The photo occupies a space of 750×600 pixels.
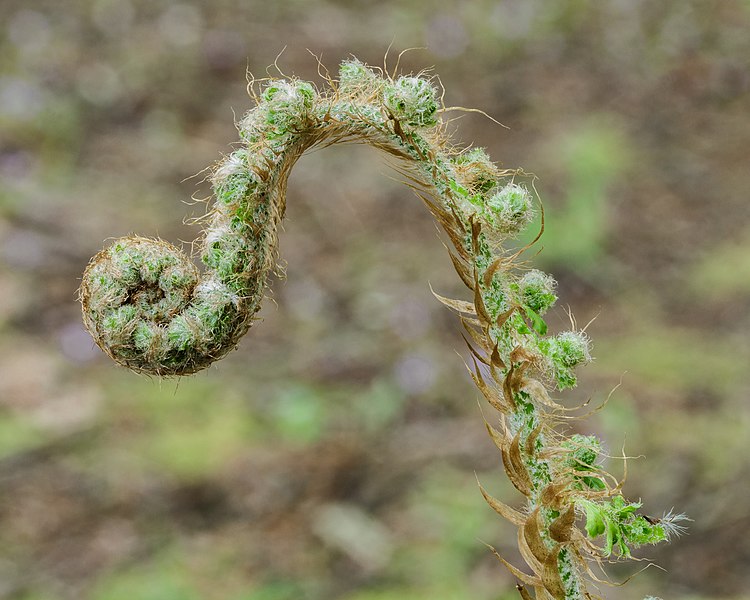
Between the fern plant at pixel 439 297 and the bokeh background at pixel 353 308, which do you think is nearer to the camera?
the fern plant at pixel 439 297

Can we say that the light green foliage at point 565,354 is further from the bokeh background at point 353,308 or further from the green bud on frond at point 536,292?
the bokeh background at point 353,308

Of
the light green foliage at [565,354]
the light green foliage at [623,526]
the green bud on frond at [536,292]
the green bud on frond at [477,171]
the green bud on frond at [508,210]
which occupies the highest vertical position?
the green bud on frond at [477,171]

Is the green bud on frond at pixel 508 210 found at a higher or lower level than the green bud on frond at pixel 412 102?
lower

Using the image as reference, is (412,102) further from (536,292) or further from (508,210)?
(536,292)

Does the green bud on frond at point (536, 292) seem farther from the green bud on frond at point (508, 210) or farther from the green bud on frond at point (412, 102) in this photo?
the green bud on frond at point (412, 102)

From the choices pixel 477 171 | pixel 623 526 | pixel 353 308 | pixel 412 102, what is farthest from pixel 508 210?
pixel 353 308

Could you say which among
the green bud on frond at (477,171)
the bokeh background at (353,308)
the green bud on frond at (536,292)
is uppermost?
the bokeh background at (353,308)

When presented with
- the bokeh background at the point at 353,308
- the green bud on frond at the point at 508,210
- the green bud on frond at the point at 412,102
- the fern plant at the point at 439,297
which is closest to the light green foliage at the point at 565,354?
the fern plant at the point at 439,297

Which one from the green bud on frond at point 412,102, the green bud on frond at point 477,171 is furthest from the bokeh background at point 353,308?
the green bud on frond at point 412,102
